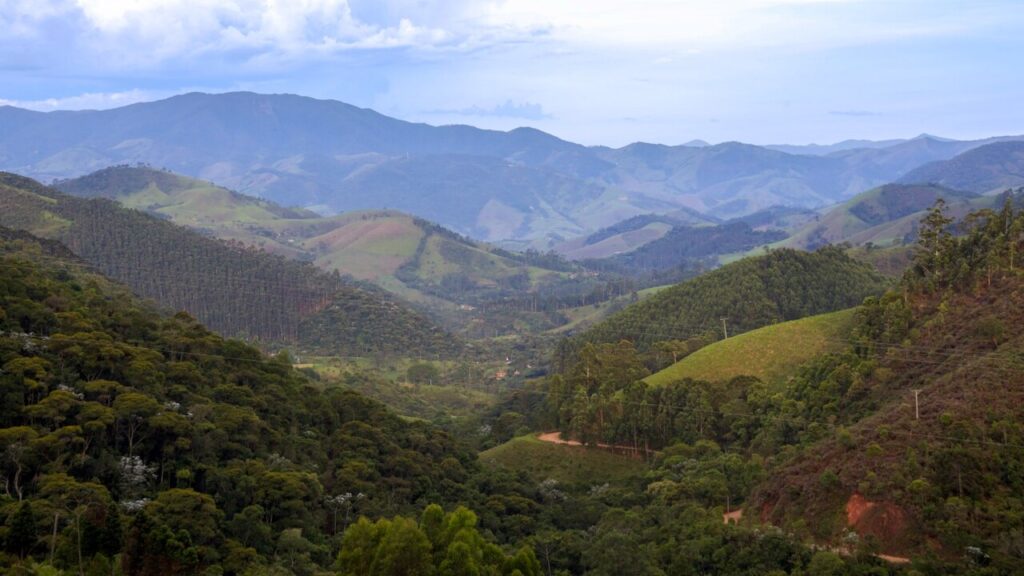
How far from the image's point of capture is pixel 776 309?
341 feet

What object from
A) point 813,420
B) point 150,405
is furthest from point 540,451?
point 150,405

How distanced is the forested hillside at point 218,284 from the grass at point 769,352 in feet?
239

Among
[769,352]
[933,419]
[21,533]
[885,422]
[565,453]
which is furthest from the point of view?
[769,352]

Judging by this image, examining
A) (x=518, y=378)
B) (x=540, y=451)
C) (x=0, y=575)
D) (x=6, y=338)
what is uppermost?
(x=6, y=338)

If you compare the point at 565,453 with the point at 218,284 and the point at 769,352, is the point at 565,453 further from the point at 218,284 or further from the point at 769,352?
the point at 218,284

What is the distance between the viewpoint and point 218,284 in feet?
493

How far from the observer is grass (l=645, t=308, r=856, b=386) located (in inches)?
2948

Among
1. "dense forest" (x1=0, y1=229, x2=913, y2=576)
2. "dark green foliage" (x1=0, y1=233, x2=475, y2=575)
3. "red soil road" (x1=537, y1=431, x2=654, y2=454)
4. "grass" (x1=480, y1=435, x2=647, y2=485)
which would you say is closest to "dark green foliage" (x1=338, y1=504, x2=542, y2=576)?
"dense forest" (x1=0, y1=229, x2=913, y2=576)

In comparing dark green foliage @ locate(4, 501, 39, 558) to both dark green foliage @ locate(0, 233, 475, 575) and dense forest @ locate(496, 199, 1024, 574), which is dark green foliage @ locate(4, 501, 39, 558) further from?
dense forest @ locate(496, 199, 1024, 574)

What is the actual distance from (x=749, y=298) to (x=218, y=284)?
289 feet

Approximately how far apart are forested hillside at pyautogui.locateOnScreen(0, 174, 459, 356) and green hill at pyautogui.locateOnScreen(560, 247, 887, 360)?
48161mm

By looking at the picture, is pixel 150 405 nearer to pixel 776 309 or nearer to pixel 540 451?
pixel 540 451

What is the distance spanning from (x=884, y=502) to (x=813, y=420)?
1808cm

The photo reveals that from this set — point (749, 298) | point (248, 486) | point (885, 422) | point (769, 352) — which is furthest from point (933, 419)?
point (749, 298)
